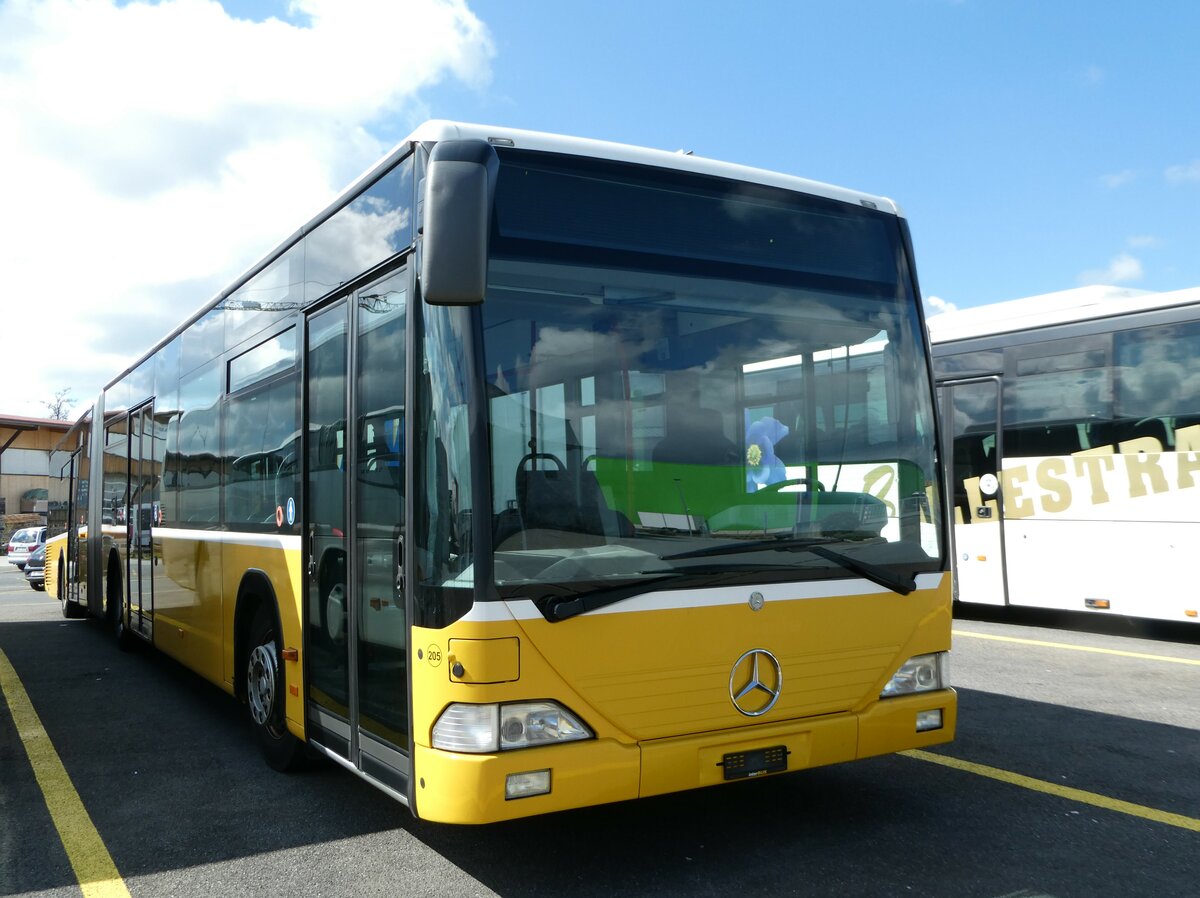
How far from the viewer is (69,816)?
541cm

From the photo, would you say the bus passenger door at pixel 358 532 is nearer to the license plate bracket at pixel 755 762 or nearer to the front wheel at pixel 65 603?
the license plate bracket at pixel 755 762

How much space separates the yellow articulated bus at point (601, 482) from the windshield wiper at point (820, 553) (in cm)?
2

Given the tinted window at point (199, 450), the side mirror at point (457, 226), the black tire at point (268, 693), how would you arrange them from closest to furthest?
1. the side mirror at point (457, 226)
2. the black tire at point (268, 693)
3. the tinted window at point (199, 450)

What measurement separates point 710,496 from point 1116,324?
8.23 m

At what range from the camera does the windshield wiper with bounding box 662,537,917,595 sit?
169 inches

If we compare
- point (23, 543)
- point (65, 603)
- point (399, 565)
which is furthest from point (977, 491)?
point (23, 543)

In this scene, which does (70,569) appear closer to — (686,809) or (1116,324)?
(686,809)

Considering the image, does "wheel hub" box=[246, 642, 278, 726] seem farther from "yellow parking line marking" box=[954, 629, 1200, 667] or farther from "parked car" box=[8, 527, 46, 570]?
"parked car" box=[8, 527, 46, 570]

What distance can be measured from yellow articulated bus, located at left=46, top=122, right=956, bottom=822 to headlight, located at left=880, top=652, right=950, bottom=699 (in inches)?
0.6

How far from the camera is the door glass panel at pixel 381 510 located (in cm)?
434

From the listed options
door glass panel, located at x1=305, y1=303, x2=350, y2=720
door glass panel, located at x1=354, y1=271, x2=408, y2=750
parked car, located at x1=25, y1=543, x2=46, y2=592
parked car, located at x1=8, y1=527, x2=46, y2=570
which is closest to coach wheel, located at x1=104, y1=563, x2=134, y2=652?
A: door glass panel, located at x1=305, y1=303, x2=350, y2=720

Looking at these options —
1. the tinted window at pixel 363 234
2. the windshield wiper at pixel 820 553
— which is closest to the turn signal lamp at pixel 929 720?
the windshield wiper at pixel 820 553

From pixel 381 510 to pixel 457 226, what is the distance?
1364 mm

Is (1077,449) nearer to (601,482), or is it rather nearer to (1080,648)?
(1080,648)
